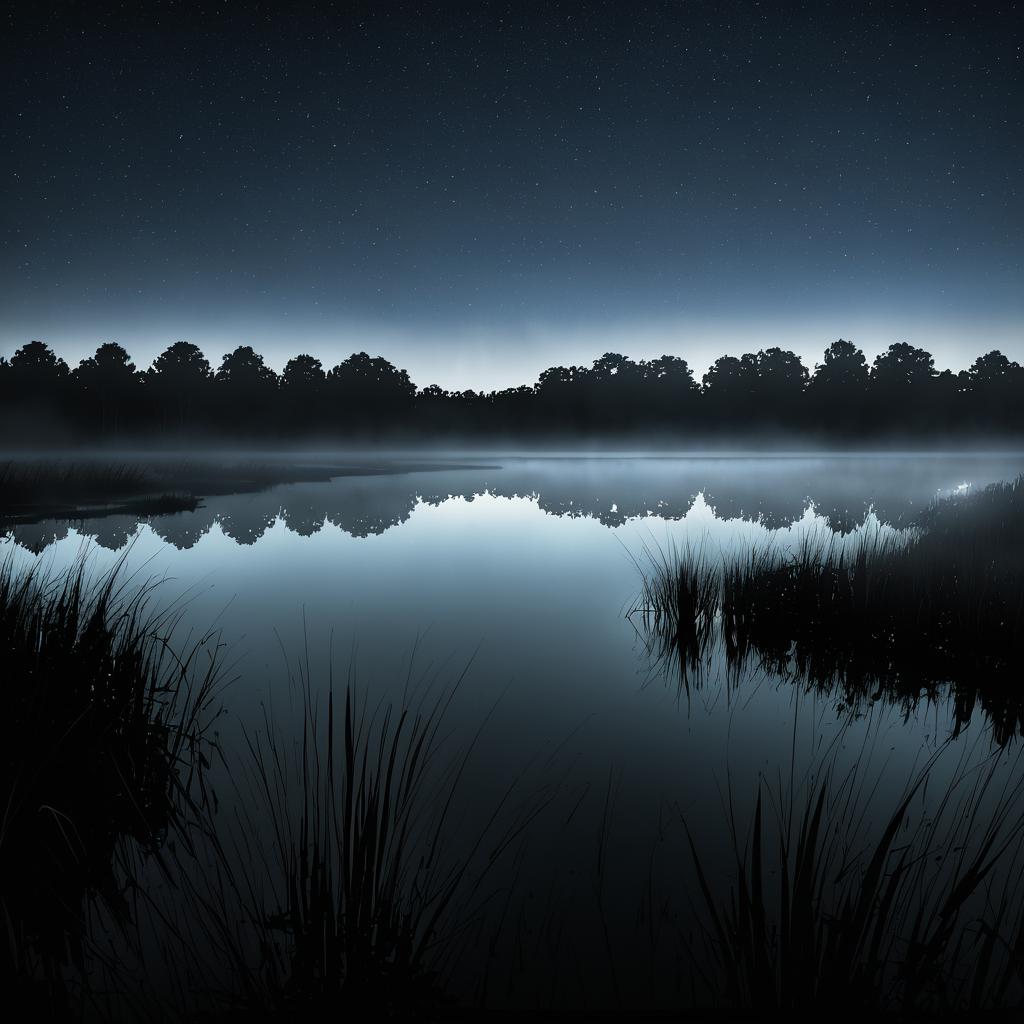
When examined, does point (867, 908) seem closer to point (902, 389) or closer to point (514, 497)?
point (514, 497)

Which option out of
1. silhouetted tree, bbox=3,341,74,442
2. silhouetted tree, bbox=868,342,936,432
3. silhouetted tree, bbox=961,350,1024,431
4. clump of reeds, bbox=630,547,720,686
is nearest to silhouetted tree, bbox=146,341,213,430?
silhouetted tree, bbox=3,341,74,442

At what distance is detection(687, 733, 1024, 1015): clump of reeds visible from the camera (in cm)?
183

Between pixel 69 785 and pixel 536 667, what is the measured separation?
11.7 ft

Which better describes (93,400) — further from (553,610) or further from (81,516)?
(553,610)

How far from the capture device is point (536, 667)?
5.79 m

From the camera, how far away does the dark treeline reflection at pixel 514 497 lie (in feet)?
47.1

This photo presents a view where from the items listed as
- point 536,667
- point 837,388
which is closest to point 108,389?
point 536,667

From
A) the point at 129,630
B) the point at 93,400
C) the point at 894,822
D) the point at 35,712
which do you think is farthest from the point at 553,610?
the point at 93,400

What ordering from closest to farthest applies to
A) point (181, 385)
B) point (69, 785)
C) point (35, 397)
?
point (69, 785) < point (35, 397) < point (181, 385)

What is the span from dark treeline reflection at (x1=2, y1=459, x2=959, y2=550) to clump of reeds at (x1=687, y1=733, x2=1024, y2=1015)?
8.45 meters

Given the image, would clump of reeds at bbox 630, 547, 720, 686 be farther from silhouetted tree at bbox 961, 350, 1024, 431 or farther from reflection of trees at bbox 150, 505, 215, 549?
silhouetted tree at bbox 961, 350, 1024, 431

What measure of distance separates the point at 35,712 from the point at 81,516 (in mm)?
14678

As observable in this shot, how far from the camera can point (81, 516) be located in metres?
15.3

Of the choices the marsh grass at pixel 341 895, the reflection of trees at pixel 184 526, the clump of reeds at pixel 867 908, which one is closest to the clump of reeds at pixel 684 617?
the clump of reeds at pixel 867 908
